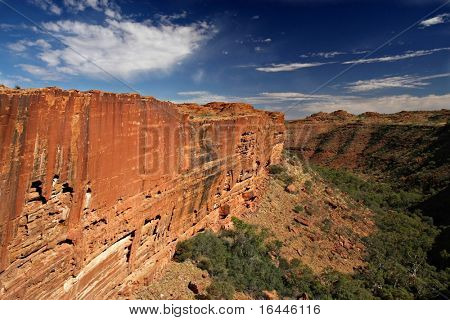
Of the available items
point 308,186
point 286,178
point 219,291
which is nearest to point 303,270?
point 219,291

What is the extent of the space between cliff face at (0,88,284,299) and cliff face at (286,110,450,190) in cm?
3493

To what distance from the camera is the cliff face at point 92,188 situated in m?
6.95

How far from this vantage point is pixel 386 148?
182ft

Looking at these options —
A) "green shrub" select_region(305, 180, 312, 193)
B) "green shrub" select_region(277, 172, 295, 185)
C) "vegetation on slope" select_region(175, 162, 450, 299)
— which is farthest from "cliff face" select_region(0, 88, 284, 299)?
"green shrub" select_region(305, 180, 312, 193)

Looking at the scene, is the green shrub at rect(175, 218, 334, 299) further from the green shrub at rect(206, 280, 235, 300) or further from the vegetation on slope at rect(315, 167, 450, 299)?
the vegetation on slope at rect(315, 167, 450, 299)

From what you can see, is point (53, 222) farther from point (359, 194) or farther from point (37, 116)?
point (359, 194)

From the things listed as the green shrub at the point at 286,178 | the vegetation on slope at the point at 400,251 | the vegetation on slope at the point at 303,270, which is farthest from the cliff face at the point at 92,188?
the green shrub at the point at 286,178

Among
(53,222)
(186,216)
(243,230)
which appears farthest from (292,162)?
(53,222)

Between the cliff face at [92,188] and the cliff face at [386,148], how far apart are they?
115 ft

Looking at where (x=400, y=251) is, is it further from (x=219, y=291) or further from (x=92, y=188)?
(x=92, y=188)

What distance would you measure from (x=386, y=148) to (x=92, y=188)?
181 ft

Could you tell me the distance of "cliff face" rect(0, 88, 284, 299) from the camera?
6945 mm

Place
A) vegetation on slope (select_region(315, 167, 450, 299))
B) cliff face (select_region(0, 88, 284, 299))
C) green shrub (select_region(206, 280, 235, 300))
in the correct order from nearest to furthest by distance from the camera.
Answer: cliff face (select_region(0, 88, 284, 299)) → green shrub (select_region(206, 280, 235, 300)) → vegetation on slope (select_region(315, 167, 450, 299))

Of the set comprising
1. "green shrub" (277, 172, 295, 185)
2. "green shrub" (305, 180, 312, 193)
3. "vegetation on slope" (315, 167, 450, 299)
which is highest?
"green shrub" (277, 172, 295, 185)
